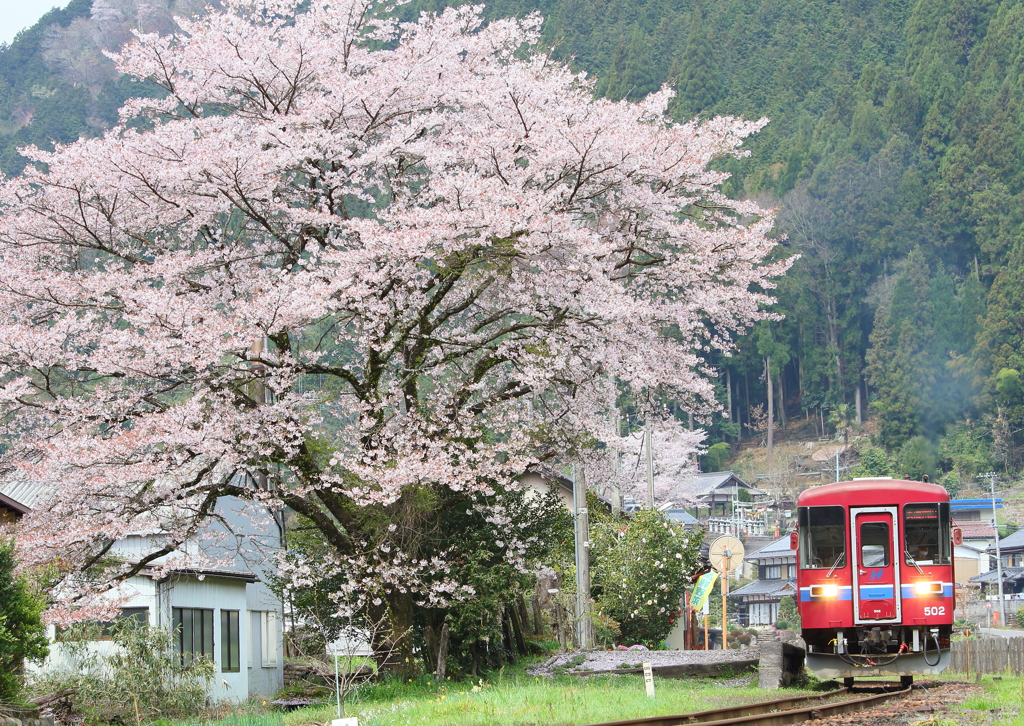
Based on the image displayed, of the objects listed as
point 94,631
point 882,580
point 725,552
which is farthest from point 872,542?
point 94,631

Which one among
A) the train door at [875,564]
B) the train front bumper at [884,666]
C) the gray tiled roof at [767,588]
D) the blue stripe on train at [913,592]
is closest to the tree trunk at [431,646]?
the train front bumper at [884,666]

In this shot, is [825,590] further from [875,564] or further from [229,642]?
[229,642]

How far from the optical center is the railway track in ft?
30.4

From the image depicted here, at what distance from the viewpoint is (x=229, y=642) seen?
22.0 meters

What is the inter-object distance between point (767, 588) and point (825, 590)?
45734mm

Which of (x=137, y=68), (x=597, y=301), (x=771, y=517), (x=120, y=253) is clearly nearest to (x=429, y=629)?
(x=597, y=301)

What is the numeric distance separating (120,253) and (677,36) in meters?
99.8

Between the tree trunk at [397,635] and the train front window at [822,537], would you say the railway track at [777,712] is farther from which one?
the tree trunk at [397,635]

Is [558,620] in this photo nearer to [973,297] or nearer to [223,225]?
[223,225]

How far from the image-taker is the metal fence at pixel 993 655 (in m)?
17.1

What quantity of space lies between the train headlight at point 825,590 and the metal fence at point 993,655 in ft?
18.9

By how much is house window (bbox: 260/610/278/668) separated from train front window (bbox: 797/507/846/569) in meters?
14.5

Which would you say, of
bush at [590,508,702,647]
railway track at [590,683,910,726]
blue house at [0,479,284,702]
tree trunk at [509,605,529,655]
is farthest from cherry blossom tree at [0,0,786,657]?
bush at [590,508,702,647]

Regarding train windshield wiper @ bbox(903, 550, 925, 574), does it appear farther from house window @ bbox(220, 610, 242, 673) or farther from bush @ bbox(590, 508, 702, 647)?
house window @ bbox(220, 610, 242, 673)
